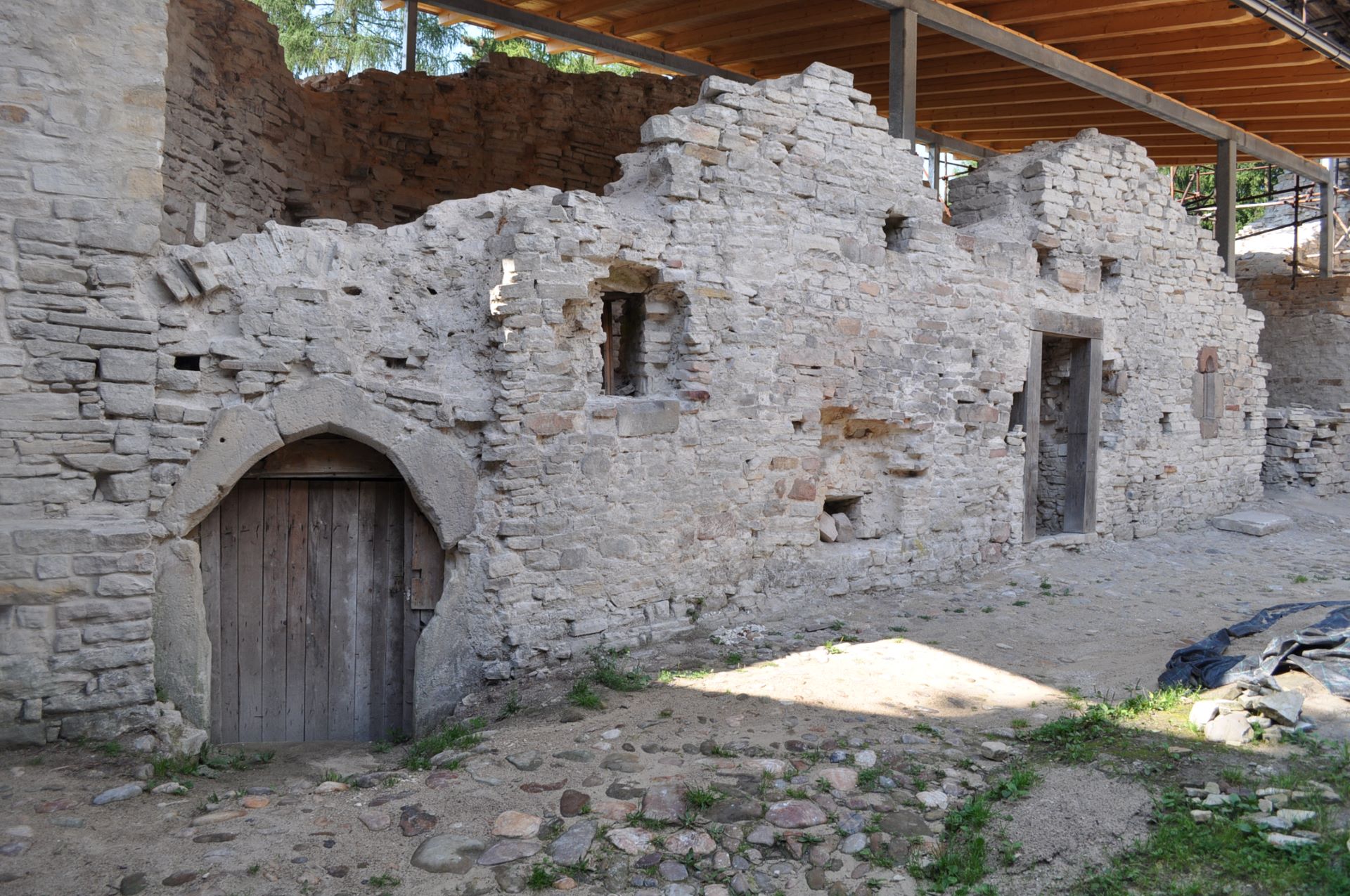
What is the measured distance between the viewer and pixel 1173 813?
11.5ft

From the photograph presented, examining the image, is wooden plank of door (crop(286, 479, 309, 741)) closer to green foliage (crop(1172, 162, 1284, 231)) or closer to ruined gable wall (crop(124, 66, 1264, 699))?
ruined gable wall (crop(124, 66, 1264, 699))

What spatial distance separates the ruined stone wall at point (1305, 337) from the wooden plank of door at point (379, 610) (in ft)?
43.1

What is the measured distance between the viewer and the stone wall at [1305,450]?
11.7 meters

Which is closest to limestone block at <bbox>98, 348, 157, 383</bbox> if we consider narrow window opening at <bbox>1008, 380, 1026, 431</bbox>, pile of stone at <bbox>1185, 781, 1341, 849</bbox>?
pile of stone at <bbox>1185, 781, 1341, 849</bbox>

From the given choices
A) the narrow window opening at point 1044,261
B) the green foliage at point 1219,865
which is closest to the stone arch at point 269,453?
the green foliage at point 1219,865

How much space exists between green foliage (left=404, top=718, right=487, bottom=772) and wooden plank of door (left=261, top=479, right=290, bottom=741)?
0.86m

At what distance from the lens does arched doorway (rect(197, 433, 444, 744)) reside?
5020 millimetres

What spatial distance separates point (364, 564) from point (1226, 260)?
10.2 metres

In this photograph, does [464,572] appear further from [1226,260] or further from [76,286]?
[1226,260]

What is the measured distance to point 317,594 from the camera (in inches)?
206

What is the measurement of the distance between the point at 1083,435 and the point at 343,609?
698cm

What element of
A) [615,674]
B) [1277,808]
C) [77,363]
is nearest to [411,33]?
[77,363]

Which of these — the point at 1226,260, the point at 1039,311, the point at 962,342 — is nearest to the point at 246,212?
the point at 962,342

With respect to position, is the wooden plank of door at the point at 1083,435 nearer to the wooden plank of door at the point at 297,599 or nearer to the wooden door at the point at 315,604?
the wooden door at the point at 315,604
